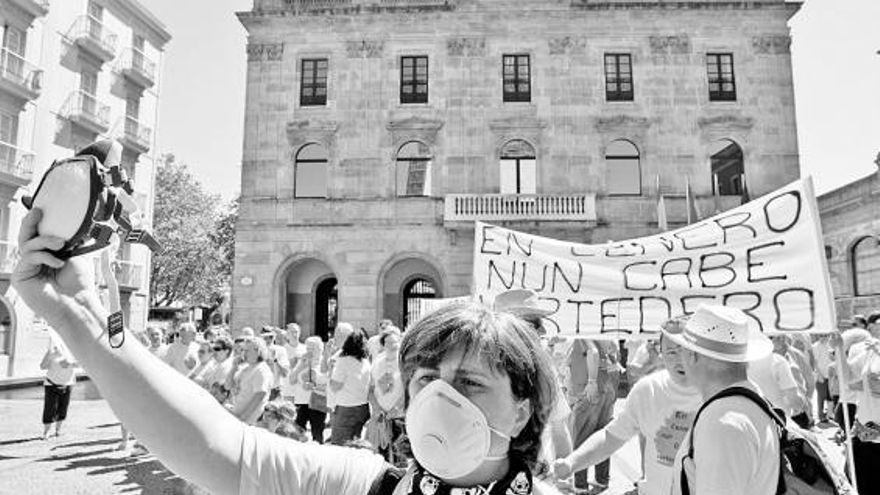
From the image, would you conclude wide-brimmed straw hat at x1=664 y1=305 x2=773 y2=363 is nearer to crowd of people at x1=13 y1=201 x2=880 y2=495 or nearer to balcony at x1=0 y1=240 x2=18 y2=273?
crowd of people at x1=13 y1=201 x2=880 y2=495

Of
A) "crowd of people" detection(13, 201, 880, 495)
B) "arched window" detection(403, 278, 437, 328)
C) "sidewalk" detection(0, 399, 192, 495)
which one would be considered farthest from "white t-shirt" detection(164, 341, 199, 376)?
"arched window" detection(403, 278, 437, 328)

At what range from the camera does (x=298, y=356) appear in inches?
397

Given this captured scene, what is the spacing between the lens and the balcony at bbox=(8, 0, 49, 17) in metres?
22.3

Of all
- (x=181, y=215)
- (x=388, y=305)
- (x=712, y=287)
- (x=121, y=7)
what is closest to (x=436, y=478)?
(x=712, y=287)

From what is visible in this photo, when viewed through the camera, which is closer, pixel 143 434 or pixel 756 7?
pixel 143 434

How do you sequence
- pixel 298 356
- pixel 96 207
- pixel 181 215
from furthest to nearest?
pixel 181 215 < pixel 298 356 < pixel 96 207

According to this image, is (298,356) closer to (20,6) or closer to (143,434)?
(143,434)

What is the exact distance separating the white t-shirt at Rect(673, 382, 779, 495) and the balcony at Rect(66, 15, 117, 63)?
29.0 m

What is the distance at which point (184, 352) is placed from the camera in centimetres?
887

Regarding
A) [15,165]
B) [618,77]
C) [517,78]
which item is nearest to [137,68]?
[15,165]

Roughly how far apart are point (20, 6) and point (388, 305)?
17.4 metres

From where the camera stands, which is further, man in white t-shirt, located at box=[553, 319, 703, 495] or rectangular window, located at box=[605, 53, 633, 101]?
rectangular window, located at box=[605, 53, 633, 101]

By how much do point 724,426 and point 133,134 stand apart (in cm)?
3063

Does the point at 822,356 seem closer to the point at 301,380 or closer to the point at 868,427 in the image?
the point at 868,427
